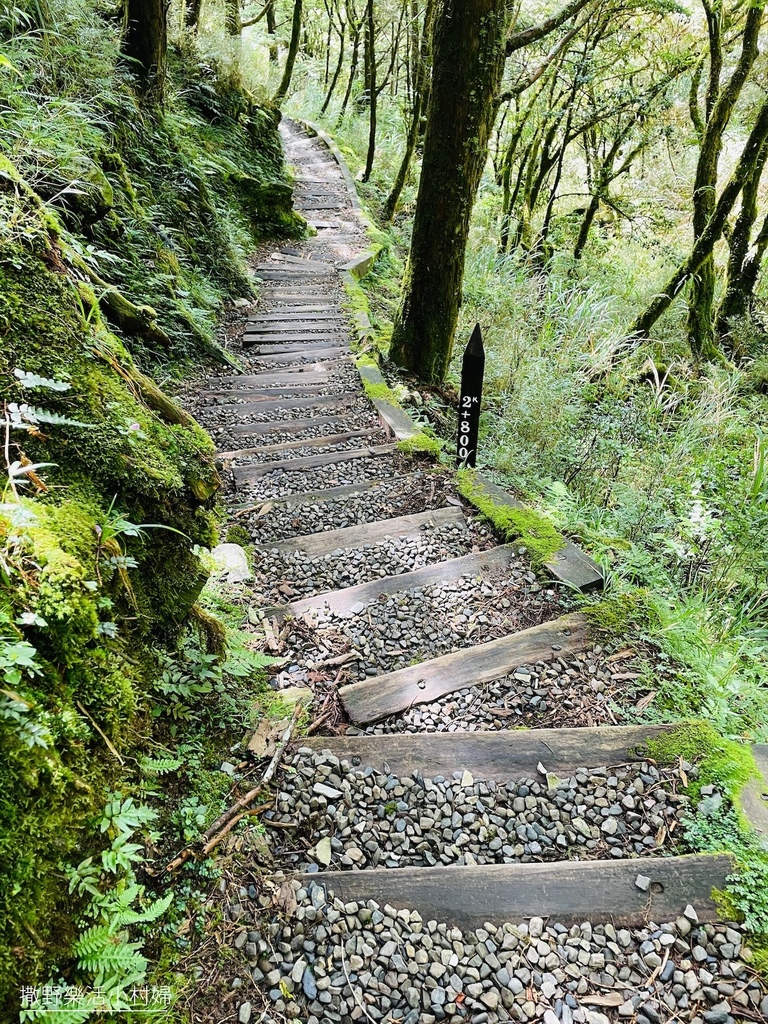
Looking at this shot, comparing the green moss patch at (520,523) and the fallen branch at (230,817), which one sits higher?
the green moss patch at (520,523)

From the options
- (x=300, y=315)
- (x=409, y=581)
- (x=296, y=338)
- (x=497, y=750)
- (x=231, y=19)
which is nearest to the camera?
(x=497, y=750)

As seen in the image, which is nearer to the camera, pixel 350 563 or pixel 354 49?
pixel 350 563

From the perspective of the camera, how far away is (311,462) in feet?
15.1

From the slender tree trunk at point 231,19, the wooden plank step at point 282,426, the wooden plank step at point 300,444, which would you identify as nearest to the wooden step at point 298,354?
the wooden plank step at point 282,426

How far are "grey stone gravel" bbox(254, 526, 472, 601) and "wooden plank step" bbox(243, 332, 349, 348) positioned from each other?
4113mm

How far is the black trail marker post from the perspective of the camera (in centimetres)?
374

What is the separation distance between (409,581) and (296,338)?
4721 mm

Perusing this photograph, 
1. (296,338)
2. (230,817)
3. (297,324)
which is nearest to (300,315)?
(297,324)

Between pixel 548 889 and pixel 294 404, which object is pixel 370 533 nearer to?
pixel 548 889

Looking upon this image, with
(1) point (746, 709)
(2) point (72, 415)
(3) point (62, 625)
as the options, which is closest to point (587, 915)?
(1) point (746, 709)

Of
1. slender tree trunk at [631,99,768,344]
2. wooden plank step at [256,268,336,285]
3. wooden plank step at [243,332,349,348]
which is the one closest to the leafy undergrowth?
wooden plank step at [243,332,349,348]

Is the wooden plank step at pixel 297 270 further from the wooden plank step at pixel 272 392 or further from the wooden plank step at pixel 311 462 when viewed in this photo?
the wooden plank step at pixel 311 462

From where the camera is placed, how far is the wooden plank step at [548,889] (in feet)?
5.47

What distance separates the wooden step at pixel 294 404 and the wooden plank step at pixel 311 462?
105cm
